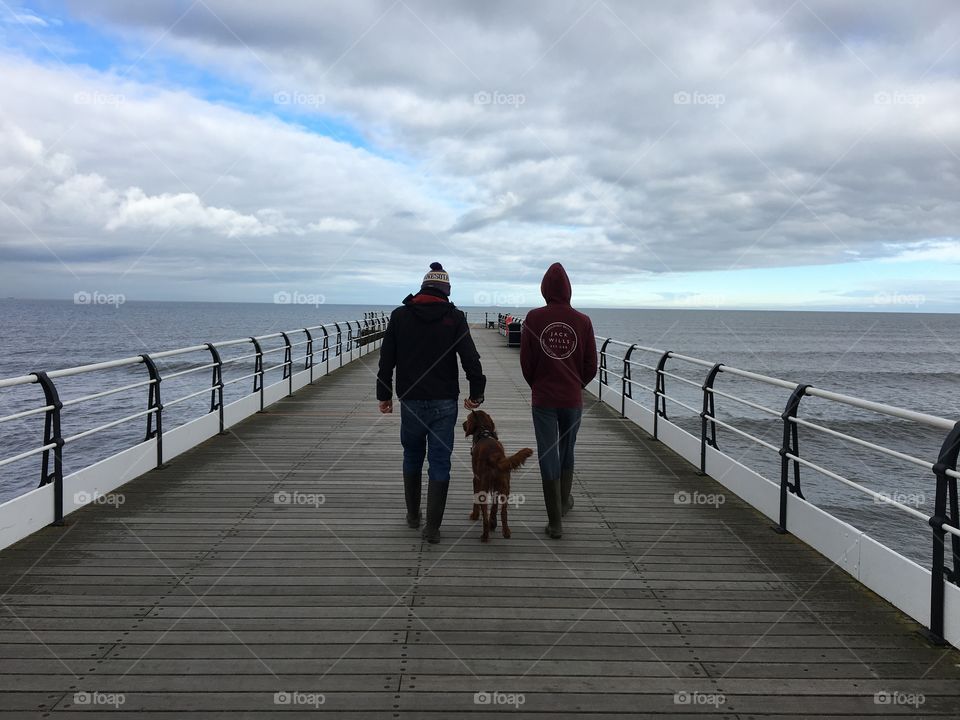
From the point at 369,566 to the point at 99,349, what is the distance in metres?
74.4

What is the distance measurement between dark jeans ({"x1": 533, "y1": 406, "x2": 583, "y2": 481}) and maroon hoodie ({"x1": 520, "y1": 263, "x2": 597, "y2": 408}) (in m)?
0.08

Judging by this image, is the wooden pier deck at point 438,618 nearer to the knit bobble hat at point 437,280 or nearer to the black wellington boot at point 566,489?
the black wellington boot at point 566,489

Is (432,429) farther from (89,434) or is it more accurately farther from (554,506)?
(89,434)

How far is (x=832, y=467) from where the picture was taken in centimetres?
2077

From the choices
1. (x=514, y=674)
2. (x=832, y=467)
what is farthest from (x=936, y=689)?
(x=832, y=467)

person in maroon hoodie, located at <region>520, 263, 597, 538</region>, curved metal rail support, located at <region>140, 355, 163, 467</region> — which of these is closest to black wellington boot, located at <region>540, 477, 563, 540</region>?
person in maroon hoodie, located at <region>520, 263, 597, 538</region>

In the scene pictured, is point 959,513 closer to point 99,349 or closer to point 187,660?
point 187,660

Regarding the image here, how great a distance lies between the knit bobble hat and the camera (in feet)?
16.3

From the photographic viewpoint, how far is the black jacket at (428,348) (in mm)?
4887

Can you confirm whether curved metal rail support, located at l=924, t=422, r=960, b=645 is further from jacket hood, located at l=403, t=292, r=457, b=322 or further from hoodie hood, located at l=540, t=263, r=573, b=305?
jacket hood, located at l=403, t=292, r=457, b=322

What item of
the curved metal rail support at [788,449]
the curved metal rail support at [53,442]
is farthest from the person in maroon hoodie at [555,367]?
the curved metal rail support at [53,442]

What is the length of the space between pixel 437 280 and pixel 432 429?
1.11 metres

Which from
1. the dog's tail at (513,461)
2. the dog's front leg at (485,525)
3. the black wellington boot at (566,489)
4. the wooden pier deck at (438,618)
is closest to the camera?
the wooden pier deck at (438,618)

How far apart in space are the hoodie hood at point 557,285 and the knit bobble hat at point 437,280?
75 centimetres
